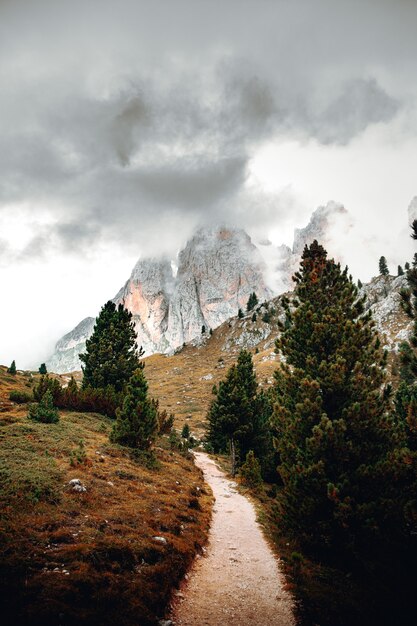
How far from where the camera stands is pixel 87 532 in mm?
10180

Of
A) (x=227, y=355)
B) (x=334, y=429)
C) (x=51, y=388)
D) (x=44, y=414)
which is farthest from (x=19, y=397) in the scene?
(x=227, y=355)

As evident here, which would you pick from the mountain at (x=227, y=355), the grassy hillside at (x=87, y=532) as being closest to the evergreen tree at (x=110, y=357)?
the grassy hillside at (x=87, y=532)

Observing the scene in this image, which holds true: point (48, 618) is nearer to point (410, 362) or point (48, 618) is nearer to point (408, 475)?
point (408, 475)

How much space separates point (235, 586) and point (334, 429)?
21.0 ft

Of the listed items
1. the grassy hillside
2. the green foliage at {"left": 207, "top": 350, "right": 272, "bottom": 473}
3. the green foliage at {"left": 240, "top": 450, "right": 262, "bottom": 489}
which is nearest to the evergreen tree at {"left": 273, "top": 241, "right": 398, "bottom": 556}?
the grassy hillside

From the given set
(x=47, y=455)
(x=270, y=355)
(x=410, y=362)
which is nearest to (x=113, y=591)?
(x=47, y=455)

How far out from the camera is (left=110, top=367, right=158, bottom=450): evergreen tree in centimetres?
2314

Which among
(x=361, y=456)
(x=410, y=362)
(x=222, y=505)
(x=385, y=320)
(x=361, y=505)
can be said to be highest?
(x=385, y=320)

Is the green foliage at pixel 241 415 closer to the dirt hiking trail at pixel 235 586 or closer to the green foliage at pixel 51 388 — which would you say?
the dirt hiking trail at pixel 235 586

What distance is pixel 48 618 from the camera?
6.02 meters

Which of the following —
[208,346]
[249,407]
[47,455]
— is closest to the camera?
[47,455]

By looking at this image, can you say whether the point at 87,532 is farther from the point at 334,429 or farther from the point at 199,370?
the point at 199,370

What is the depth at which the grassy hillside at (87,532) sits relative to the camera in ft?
22.4

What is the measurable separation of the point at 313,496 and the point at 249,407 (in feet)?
67.4
